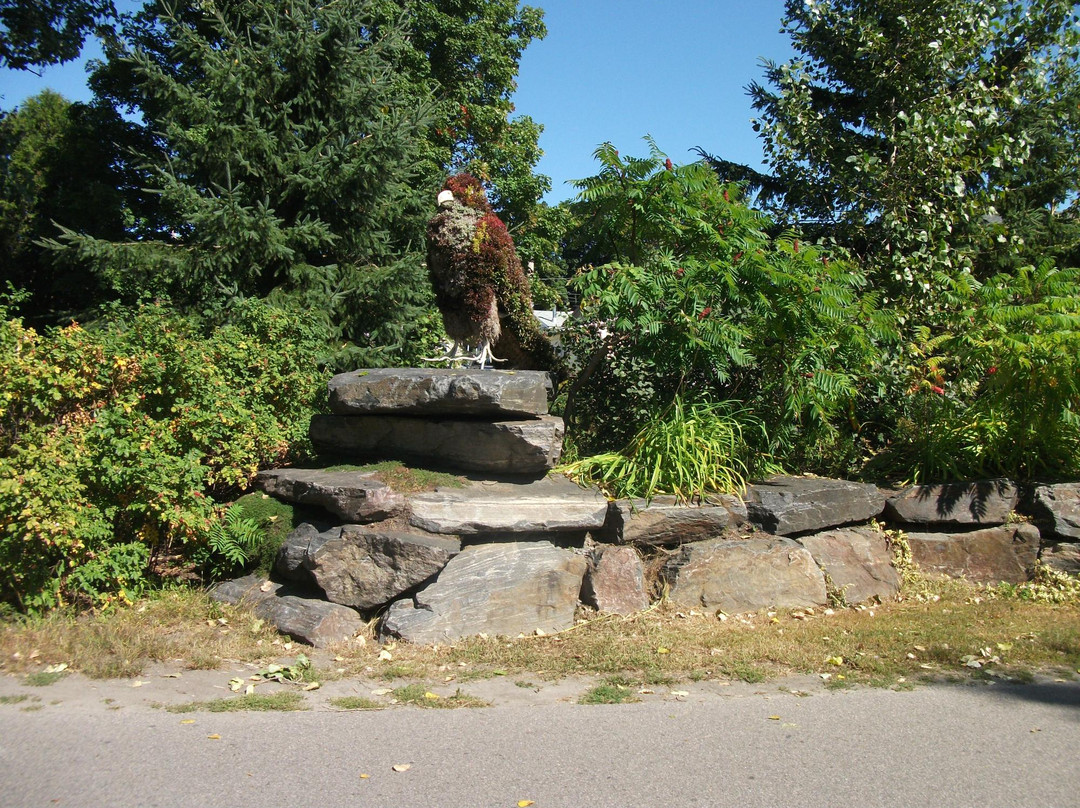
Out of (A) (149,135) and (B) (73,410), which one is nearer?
(B) (73,410)

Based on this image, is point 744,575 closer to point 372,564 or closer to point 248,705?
point 372,564

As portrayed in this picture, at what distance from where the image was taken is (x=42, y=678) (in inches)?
191

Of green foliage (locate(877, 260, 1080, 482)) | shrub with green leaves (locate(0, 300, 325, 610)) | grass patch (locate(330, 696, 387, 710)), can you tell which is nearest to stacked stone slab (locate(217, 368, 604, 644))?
shrub with green leaves (locate(0, 300, 325, 610))

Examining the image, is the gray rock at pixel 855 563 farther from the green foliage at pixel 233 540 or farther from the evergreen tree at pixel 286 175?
the evergreen tree at pixel 286 175

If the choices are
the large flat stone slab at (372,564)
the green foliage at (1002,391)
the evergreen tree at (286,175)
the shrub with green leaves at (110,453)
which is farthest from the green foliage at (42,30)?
the green foliage at (1002,391)

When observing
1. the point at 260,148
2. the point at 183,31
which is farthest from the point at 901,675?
the point at 183,31

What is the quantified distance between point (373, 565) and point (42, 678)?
2.14 metres

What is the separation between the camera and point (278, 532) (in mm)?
6504

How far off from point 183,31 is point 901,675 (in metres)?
10.2

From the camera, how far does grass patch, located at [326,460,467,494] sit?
651cm

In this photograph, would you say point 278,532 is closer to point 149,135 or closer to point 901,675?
point 901,675

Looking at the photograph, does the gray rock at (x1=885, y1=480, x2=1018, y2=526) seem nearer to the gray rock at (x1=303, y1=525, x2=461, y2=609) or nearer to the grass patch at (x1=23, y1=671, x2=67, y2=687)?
the gray rock at (x1=303, y1=525, x2=461, y2=609)

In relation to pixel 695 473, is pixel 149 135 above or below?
above

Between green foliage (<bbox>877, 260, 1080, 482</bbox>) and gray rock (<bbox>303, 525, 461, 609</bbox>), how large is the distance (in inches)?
188
